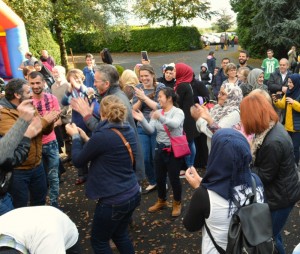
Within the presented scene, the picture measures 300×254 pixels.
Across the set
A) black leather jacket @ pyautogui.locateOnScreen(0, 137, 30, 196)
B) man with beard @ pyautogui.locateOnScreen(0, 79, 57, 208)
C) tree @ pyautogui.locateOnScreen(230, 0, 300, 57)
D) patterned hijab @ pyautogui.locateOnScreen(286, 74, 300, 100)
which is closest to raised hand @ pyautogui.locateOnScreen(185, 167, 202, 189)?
black leather jacket @ pyautogui.locateOnScreen(0, 137, 30, 196)

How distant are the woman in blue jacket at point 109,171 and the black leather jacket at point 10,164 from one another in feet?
1.41

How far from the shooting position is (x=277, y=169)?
283 cm

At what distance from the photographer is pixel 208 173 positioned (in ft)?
7.51

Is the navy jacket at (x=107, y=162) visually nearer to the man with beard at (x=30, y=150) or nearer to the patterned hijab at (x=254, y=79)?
the man with beard at (x=30, y=150)

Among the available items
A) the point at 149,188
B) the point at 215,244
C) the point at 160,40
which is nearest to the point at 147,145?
the point at 149,188

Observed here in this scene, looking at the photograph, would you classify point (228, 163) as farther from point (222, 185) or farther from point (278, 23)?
point (278, 23)

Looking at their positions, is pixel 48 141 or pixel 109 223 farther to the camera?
Answer: pixel 48 141

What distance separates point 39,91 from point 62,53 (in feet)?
61.4

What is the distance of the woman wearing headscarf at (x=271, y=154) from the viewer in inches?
110

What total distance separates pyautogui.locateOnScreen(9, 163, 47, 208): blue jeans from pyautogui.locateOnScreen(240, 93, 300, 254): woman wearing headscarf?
2373mm

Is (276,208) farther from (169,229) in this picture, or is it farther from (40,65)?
(40,65)

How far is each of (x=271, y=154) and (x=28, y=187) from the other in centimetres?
267

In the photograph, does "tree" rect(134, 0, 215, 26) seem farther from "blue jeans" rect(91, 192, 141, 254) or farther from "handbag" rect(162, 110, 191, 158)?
"blue jeans" rect(91, 192, 141, 254)

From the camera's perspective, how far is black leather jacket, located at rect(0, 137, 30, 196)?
2743 millimetres
